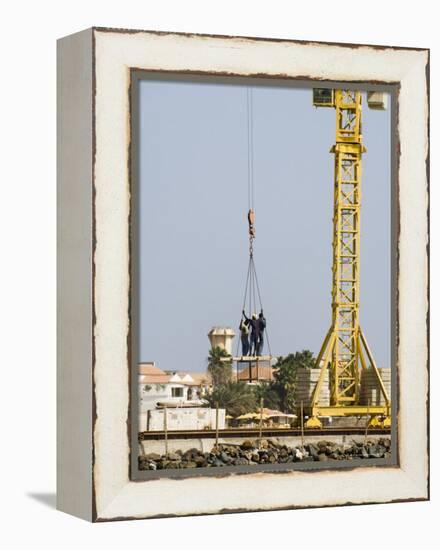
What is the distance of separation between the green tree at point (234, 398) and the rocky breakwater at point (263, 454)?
26 centimetres

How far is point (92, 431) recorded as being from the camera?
13242mm

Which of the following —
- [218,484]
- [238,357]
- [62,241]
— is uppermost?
[62,241]

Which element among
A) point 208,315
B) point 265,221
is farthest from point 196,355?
point 265,221

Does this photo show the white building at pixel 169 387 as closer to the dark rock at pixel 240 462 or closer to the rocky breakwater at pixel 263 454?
the rocky breakwater at pixel 263 454

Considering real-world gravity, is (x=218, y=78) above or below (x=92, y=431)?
above

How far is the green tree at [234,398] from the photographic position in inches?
559

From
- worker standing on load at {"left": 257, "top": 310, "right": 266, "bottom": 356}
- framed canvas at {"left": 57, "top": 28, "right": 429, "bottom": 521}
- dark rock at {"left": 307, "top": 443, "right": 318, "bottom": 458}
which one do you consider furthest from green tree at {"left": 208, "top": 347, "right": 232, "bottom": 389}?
dark rock at {"left": 307, "top": 443, "right": 318, "bottom": 458}

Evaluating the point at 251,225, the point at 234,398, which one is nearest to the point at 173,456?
the point at 234,398

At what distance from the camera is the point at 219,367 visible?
46.4ft

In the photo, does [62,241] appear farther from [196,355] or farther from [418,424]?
[418,424]

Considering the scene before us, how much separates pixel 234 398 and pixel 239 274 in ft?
3.10

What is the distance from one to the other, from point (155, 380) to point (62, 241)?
4.01 ft

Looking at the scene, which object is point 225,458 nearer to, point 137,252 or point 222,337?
point 222,337

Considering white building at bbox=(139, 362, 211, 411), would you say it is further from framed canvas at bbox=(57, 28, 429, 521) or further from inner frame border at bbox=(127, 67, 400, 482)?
inner frame border at bbox=(127, 67, 400, 482)
